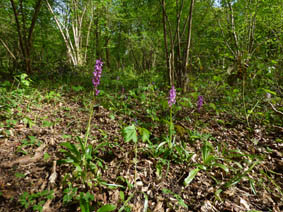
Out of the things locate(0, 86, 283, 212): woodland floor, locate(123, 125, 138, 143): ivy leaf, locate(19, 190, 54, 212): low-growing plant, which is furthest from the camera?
locate(123, 125, 138, 143): ivy leaf

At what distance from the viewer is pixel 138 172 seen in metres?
1.66

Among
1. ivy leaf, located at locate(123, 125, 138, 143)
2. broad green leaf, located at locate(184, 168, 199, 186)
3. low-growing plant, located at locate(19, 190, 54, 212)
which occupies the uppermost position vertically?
ivy leaf, located at locate(123, 125, 138, 143)

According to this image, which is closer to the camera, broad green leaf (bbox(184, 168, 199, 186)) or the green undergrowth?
the green undergrowth

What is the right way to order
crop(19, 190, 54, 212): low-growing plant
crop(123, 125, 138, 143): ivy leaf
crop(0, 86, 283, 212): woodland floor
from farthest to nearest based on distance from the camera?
crop(123, 125, 138, 143): ivy leaf → crop(0, 86, 283, 212): woodland floor → crop(19, 190, 54, 212): low-growing plant

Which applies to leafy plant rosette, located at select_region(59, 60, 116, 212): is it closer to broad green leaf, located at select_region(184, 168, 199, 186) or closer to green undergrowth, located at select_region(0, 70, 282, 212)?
green undergrowth, located at select_region(0, 70, 282, 212)

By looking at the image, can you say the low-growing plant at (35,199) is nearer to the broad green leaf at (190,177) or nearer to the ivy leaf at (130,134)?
the ivy leaf at (130,134)

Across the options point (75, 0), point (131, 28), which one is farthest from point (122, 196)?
point (131, 28)

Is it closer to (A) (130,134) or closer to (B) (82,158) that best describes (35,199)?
(B) (82,158)

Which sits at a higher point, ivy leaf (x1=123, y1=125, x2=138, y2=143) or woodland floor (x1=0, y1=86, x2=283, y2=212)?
ivy leaf (x1=123, y1=125, x2=138, y2=143)

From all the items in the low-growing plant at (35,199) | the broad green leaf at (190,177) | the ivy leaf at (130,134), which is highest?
the ivy leaf at (130,134)

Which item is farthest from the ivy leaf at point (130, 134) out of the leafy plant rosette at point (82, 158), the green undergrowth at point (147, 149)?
the leafy plant rosette at point (82, 158)

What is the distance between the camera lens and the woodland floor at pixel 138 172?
1324 mm

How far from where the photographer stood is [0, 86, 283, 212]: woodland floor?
52.1 inches

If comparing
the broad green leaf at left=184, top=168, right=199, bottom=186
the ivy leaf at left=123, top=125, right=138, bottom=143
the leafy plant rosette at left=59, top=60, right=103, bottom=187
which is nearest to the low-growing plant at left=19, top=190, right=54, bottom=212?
the leafy plant rosette at left=59, top=60, right=103, bottom=187
